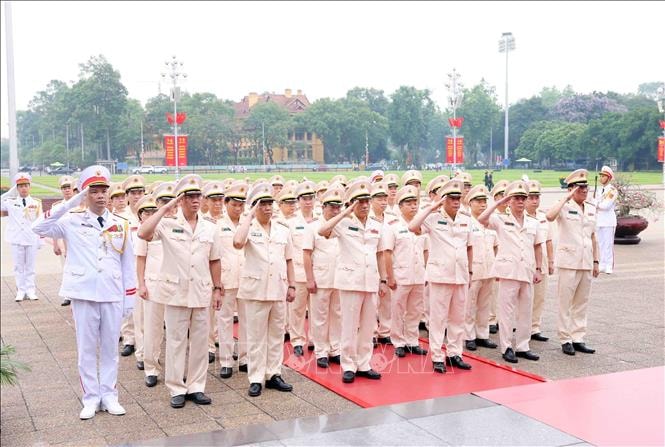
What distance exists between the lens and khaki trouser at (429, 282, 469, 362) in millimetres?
5895

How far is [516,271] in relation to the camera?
6.27 metres

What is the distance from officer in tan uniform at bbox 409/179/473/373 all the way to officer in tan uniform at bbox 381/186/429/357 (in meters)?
0.52

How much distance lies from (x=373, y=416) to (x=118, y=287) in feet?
6.56

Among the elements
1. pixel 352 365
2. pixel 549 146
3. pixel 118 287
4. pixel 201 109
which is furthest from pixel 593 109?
pixel 118 287

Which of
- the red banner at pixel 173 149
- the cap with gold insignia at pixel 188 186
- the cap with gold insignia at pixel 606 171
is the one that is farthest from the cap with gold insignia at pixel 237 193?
the cap with gold insignia at pixel 606 171

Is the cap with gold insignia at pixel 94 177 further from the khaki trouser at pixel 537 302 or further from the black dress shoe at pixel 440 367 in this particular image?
the khaki trouser at pixel 537 302

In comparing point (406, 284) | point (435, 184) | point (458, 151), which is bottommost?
point (406, 284)

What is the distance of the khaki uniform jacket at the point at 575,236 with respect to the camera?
21.4 feet

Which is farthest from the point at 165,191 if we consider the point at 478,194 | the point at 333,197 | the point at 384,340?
the point at 478,194

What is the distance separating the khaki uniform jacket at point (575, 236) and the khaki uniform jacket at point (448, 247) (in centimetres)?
115

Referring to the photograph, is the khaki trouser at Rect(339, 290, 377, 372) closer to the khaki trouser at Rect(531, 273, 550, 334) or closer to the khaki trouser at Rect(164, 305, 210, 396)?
the khaki trouser at Rect(164, 305, 210, 396)

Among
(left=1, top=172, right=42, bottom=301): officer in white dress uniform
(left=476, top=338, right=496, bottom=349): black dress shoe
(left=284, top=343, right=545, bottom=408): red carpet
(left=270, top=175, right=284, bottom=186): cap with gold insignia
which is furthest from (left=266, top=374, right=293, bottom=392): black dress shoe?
(left=1, top=172, right=42, bottom=301): officer in white dress uniform

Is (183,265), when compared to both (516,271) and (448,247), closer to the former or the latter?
(448,247)

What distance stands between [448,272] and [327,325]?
121 centimetres
